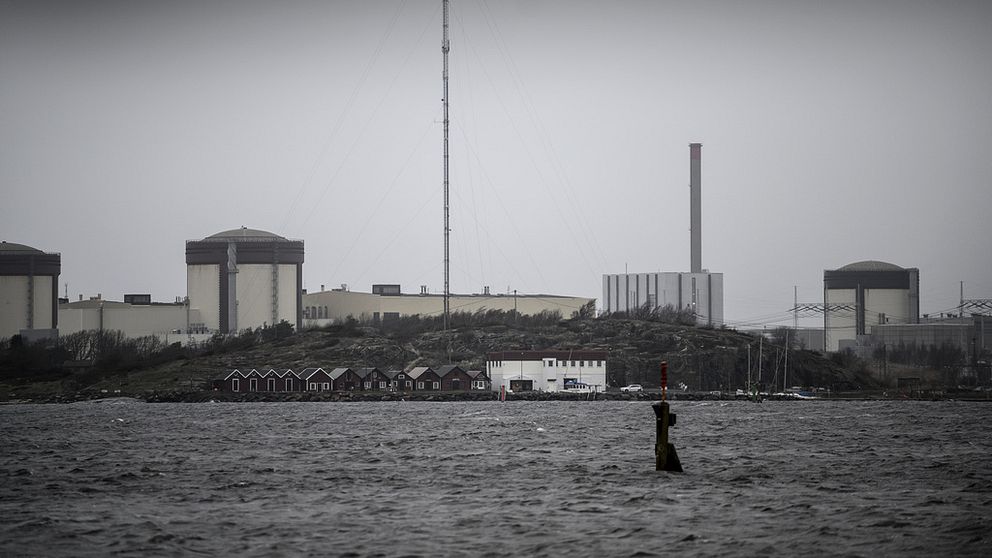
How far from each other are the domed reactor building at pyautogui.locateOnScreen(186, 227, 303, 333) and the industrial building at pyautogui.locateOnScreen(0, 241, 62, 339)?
1891 cm

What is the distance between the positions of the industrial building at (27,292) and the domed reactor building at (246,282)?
62.0ft

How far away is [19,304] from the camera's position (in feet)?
592

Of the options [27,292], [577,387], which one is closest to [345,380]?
[577,387]

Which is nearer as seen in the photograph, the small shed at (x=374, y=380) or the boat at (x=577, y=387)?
the boat at (x=577, y=387)

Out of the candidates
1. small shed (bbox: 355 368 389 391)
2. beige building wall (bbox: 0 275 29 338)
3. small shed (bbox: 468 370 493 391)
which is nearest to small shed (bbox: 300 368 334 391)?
small shed (bbox: 355 368 389 391)

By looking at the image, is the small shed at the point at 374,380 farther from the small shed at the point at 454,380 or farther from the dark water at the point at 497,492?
the dark water at the point at 497,492

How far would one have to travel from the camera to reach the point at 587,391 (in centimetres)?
13312

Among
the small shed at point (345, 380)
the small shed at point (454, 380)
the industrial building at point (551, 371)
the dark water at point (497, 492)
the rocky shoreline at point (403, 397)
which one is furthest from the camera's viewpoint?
the small shed at point (345, 380)

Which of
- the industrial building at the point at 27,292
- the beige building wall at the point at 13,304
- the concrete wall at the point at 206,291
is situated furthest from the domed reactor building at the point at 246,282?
the beige building wall at the point at 13,304

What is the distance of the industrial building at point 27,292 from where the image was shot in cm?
17988

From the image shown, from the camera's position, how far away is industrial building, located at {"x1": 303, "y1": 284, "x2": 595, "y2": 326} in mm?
188750

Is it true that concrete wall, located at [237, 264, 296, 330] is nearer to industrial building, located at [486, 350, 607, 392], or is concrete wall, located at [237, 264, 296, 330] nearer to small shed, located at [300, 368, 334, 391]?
small shed, located at [300, 368, 334, 391]

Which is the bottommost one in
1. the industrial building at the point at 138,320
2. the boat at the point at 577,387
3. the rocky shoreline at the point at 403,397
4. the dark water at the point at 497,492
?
the rocky shoreline at the point at 403,397

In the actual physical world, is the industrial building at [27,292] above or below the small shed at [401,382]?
above
